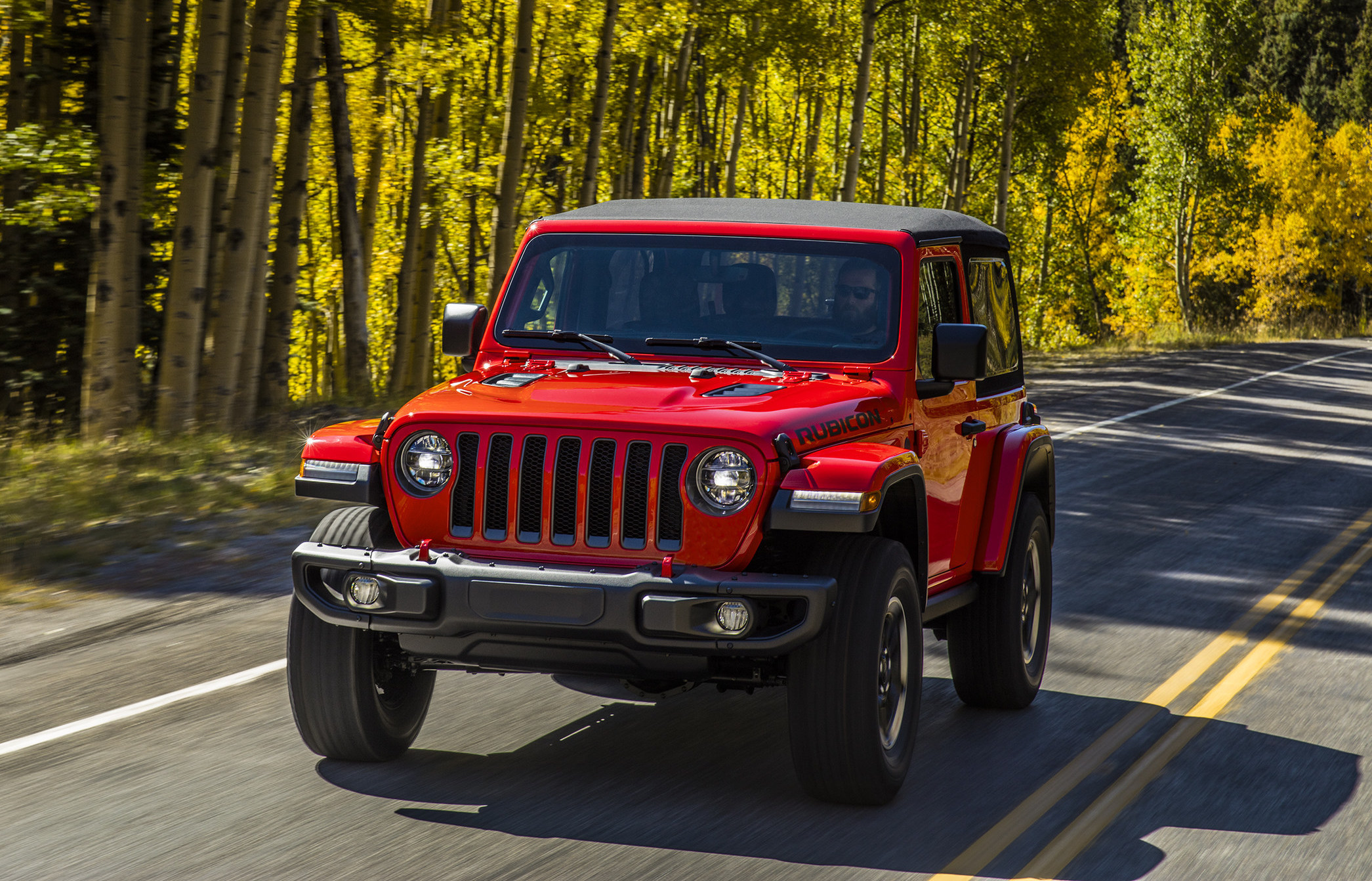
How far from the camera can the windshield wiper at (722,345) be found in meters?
5.66

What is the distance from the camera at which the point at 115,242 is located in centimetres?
1334

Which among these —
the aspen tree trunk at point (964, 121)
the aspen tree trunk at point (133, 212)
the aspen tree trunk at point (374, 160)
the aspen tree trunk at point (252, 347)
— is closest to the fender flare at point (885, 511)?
the aspen tree trunk at point (133, 212)

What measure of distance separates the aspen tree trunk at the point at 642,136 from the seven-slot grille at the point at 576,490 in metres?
27.1

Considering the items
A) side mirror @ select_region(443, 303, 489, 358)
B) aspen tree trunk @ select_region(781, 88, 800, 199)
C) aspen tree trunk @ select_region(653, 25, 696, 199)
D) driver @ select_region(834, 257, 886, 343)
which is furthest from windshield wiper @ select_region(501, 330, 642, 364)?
aspen tree trunk @ select_region(781, 88, 800, 199)

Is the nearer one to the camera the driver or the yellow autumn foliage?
the driver

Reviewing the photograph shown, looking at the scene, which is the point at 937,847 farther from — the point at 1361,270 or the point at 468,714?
the point at 1361,270

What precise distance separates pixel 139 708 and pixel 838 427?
3.18 metres

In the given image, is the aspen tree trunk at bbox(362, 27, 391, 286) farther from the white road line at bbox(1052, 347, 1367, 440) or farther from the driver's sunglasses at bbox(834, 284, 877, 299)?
the driver's sunglasses at bbox(834, 284, 877, 299)

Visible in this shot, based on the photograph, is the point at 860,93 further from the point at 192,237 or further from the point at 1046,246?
the point at 1046,246

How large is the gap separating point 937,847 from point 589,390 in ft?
6.32

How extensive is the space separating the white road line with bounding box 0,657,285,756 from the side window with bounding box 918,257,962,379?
3327 mm

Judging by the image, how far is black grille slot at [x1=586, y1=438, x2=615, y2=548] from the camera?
4715 mm

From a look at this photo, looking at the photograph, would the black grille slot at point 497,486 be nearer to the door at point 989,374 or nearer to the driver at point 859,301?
the driver at point 859,301

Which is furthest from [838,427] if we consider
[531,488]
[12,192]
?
[12,192]
